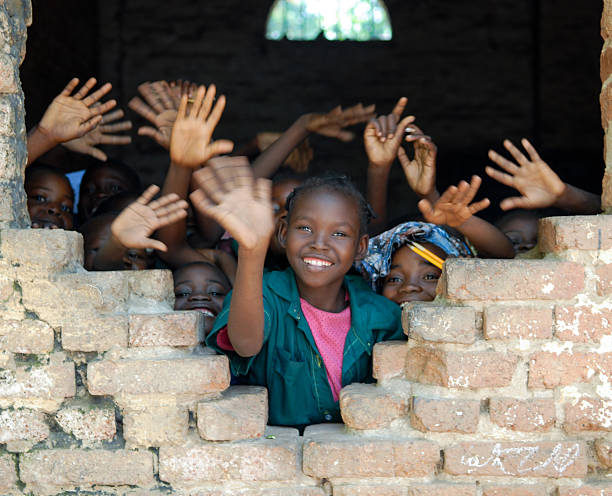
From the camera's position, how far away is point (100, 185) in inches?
172

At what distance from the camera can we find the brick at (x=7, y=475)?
234 cm

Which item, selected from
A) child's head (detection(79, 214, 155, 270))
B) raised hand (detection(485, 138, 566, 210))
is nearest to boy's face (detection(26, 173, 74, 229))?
child's head (detection(79, 214, 155, 270))

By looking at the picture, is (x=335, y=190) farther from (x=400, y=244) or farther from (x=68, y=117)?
(x=68, y=117)

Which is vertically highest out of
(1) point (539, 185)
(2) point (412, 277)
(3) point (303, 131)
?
(3) point (303, 131)

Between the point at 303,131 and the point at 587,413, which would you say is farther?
the point at 303,131

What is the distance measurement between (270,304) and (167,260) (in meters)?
0.87

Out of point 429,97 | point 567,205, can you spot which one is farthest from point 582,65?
point 567,205

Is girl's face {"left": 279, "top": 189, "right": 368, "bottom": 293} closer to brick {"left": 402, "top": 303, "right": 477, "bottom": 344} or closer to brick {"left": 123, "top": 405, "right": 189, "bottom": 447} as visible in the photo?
brick {"left": 402, "top": 303, "right": 477, "bottom": 344}

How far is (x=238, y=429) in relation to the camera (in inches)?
93.0

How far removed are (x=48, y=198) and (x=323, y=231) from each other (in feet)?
5.41

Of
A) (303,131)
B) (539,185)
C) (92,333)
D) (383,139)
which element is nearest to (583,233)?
(539,185)

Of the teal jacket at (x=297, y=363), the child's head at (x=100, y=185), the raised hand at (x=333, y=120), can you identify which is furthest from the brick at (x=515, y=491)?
the child's head at (x=100, y=185)

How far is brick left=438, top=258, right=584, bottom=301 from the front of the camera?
2307mm

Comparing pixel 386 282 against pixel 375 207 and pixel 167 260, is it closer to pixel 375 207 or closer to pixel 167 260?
pixel 375 207
